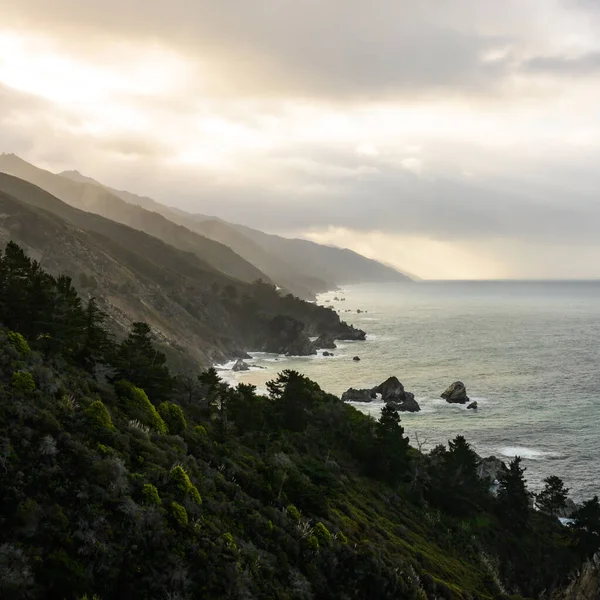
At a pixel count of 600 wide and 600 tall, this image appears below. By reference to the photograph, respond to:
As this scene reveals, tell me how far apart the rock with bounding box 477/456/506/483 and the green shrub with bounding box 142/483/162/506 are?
56189 millimetres

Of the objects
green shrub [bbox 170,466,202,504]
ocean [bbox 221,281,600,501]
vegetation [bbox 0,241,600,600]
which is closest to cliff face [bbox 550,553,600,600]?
vegetation [bbox 0,241,600,600]

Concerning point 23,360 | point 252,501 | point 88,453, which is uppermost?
point 23,360

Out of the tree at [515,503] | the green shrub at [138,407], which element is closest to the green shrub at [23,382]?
the green shrub at [138,407]

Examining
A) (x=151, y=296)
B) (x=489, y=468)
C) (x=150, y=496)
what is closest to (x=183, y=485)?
(x=150, y=496)

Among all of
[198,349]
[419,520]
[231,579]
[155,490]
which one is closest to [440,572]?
[419,520]

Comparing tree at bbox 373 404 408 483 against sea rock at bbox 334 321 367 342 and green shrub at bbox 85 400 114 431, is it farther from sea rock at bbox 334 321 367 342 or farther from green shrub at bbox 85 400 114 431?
sea rock at bbox 334 321 367 342

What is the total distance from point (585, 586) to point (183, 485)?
1559 inches

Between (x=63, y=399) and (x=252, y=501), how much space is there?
10.6 metres

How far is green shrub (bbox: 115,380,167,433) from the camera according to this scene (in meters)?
26.6

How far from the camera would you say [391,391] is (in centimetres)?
10456

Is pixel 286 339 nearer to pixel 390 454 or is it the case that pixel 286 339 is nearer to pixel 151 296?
pixel 151 296

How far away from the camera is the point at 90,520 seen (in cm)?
1617

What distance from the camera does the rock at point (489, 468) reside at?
2537 inches

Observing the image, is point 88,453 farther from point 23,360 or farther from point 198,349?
point 198,349
